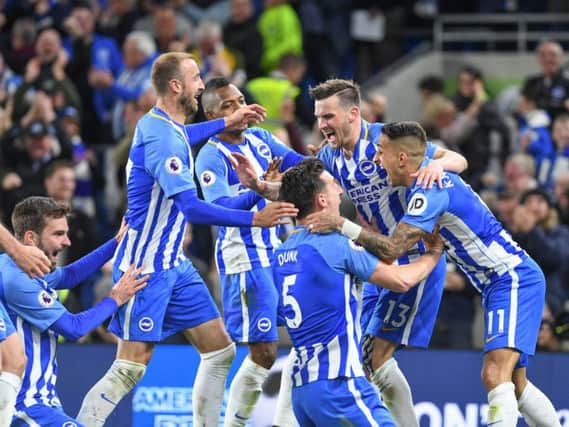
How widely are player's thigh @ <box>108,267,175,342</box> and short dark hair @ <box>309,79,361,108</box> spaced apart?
4.93 feet

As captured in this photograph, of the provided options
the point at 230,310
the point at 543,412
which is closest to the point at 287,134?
the point at 230,310

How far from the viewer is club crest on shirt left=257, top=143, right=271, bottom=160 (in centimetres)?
917

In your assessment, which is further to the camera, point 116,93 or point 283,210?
point 116,93

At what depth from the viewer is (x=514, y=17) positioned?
16734 millimetres

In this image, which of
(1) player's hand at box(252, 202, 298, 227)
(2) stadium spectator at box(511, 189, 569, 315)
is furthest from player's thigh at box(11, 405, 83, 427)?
(2) stadium spectator at box(511, 189, 569, 315)

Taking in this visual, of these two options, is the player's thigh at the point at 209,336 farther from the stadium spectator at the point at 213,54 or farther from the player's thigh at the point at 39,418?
the stadium spectator at the point at 213,54

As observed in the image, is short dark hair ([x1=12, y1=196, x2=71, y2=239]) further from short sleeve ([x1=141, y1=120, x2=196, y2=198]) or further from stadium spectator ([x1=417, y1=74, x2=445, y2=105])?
stadium spectator ([x1=417, y1=74, x2=445, y2=105])

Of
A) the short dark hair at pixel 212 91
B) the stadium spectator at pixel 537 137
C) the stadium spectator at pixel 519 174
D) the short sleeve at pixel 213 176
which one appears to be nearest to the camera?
the short sleeve at pixel 213 176

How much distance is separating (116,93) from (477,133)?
391 cm

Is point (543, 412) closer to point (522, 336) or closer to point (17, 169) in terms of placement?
point (522, 336)

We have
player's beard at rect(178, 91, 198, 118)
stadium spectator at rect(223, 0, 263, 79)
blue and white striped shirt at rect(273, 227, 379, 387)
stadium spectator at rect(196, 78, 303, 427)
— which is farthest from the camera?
stadium spectator at rect(223, 0, 263, 79)

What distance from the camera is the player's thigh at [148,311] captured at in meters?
8.38

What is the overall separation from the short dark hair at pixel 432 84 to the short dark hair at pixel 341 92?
21.4 feet

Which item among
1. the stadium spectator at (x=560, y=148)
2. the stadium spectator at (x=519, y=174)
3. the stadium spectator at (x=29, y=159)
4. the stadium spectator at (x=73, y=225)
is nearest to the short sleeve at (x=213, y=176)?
the stadium spectator at (x=73, y=225)
